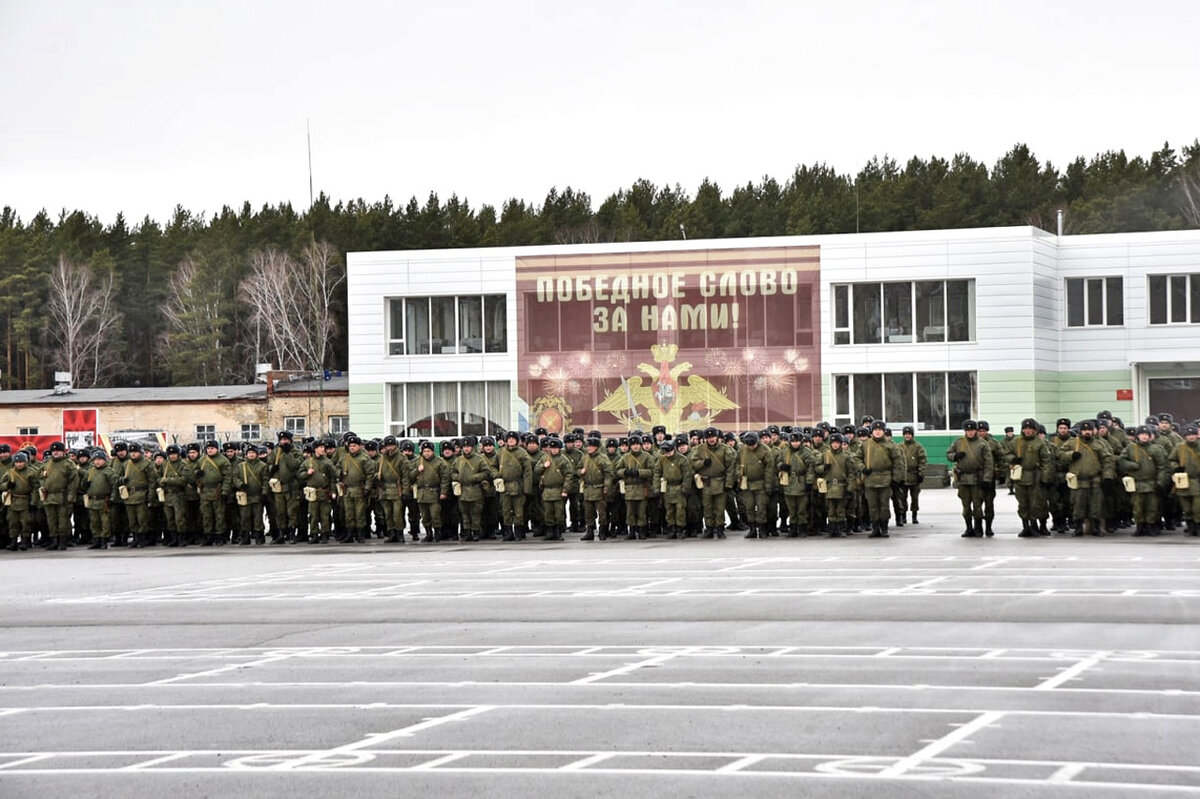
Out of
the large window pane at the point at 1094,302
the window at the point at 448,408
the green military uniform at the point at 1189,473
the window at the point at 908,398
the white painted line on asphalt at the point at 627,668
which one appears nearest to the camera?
the white painted line on asphalt at the point at 627,668

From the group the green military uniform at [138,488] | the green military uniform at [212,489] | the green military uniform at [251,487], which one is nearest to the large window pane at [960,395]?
the green military uniform at [251,487]

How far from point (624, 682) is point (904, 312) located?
142ft

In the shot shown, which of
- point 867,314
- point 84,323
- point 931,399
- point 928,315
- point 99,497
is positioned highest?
point 84,323

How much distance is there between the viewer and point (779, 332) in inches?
2165

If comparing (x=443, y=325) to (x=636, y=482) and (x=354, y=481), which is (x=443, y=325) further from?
(x=636, y=482)

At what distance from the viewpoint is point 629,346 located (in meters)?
55.8

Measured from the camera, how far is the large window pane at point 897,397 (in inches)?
2126

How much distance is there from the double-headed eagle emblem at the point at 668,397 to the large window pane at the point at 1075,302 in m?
11.6

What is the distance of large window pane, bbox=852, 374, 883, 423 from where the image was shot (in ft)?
178

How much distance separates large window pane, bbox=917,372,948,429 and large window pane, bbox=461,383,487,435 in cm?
1484

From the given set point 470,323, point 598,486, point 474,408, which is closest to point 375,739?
point 598,486

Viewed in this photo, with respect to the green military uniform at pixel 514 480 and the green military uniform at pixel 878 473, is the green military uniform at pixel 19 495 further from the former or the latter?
the green military uniform at pixel 878 473

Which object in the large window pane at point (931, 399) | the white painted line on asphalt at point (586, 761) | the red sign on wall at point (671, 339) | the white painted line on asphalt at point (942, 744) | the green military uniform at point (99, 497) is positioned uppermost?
the red sign on wall at point (671, 339)

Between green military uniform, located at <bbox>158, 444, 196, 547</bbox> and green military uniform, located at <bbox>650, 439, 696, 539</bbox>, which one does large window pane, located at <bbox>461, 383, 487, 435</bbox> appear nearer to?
green military uniform, located at <bbox>158, 444, 196, 547</bbox>
